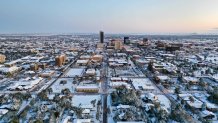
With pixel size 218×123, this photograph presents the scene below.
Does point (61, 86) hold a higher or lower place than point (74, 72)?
lower

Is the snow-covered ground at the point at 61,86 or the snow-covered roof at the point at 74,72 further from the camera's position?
the snow-covered roof at the point at 74,72

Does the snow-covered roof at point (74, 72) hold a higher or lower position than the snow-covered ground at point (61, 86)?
higher

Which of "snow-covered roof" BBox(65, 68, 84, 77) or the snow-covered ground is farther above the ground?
"snow-covered roof" BBox(65, 68, 84, 77)

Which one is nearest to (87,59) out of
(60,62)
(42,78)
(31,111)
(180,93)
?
(60,62)

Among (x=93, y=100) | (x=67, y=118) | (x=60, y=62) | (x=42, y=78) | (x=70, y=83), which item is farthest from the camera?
(x=60, y=62)

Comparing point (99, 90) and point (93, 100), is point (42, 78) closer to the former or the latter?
point (99, 90)

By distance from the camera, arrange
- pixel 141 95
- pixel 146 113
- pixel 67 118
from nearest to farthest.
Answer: pixel 67 118, pixel 146 113, pixel 141 95

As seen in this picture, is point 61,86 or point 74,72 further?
point 74,72

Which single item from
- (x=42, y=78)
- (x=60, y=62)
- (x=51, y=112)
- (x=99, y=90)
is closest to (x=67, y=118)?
(x=51, y=112)

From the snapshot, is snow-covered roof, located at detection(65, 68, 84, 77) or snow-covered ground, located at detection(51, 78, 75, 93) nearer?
snow-covered ground, located at detection(51, 78, 75, 93)

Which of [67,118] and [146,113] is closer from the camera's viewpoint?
[67,118]
